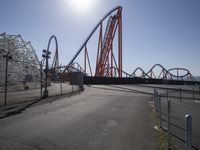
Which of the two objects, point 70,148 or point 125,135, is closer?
point 70,148

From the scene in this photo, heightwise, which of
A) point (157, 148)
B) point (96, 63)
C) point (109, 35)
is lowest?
point (157, 148)

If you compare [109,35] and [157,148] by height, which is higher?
[109,35]

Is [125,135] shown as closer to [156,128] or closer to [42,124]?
[156,128]

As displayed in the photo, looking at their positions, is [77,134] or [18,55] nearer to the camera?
[77,134]

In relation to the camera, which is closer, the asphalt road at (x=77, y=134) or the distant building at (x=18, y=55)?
the asphalt road at (x=77, y=134)

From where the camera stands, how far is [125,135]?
6.57 meters

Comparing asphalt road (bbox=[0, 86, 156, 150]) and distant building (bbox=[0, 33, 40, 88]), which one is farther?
distant building (bbox=[0, 33, 40, 88])

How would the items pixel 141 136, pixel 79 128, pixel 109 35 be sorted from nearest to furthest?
pixel 141 136 → pixel 79 128 → pixel 109 35

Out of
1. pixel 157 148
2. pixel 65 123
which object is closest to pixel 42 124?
pixel 65 123

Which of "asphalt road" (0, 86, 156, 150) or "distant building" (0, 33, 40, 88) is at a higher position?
"distant building" (0, 33, 40, 88)

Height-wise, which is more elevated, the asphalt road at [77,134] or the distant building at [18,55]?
the distant building at [18,55]

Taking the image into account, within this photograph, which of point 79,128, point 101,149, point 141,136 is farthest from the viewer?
point 79,128

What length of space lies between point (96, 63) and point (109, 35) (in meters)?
8.56

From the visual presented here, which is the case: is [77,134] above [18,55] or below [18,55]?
below
